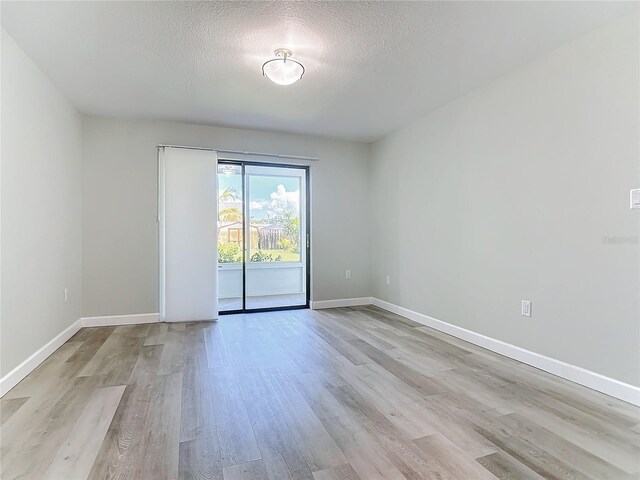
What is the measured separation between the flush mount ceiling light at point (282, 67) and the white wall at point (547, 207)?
71.5 inches

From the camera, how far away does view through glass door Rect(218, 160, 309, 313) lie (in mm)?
4625

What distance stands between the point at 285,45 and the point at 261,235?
294 cm

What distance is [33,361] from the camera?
2.59m

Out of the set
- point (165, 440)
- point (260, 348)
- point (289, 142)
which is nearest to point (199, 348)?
point (260, 348)

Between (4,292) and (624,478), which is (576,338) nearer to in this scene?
(624,478)

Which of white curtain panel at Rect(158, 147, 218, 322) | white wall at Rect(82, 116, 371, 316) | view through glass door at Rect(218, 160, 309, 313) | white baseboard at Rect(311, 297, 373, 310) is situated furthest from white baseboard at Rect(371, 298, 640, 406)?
white wall at Rect(82, 116, 371, 316)

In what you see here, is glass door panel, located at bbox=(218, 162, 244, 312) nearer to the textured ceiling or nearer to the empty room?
the empty room

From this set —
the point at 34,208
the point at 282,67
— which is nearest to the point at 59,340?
the point at 34,208

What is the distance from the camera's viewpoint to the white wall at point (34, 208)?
2.29m

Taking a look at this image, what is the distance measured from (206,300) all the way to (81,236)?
159 cm

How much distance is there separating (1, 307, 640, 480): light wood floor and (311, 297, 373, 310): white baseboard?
1.66 m

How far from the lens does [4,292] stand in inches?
87.8

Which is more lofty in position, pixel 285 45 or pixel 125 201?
pixel 285 45

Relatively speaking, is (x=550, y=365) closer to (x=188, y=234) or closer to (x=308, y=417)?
(x=308, y=417)
